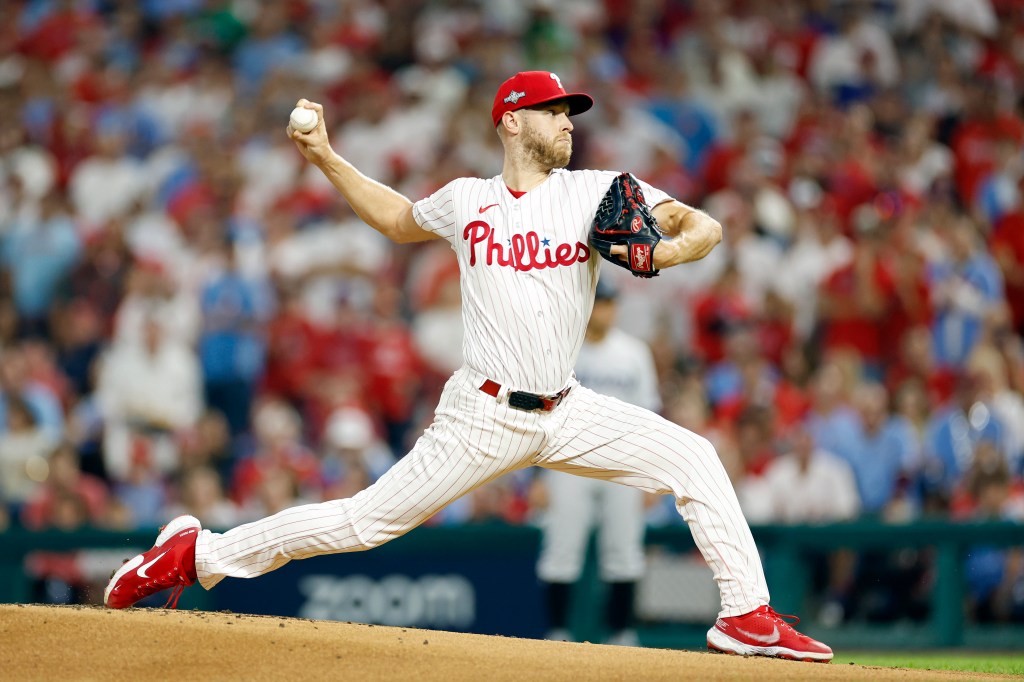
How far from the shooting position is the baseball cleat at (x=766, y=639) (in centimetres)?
521

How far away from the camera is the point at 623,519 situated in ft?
28.5

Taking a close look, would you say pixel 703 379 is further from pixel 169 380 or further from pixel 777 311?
pixel 169 380

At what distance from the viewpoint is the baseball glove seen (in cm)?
483

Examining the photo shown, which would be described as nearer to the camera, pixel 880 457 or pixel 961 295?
pixel 880 457

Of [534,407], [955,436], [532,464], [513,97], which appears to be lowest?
[532,464]

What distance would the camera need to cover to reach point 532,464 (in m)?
5.27

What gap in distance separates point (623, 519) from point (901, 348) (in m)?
2.96

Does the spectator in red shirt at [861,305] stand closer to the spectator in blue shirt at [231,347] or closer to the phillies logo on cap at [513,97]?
the spectator in blue shirt at [231,347]

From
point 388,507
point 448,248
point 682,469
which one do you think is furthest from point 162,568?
point 448,248

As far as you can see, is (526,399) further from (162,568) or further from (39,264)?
(39,264)

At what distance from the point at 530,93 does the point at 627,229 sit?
2.23 feet

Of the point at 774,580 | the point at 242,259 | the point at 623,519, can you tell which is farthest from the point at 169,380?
the point at 774,580

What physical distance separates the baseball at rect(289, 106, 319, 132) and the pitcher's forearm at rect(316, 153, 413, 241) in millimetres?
143

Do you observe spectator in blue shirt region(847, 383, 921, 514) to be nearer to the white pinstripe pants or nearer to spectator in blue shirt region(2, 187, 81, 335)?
the white pinstripe pants
